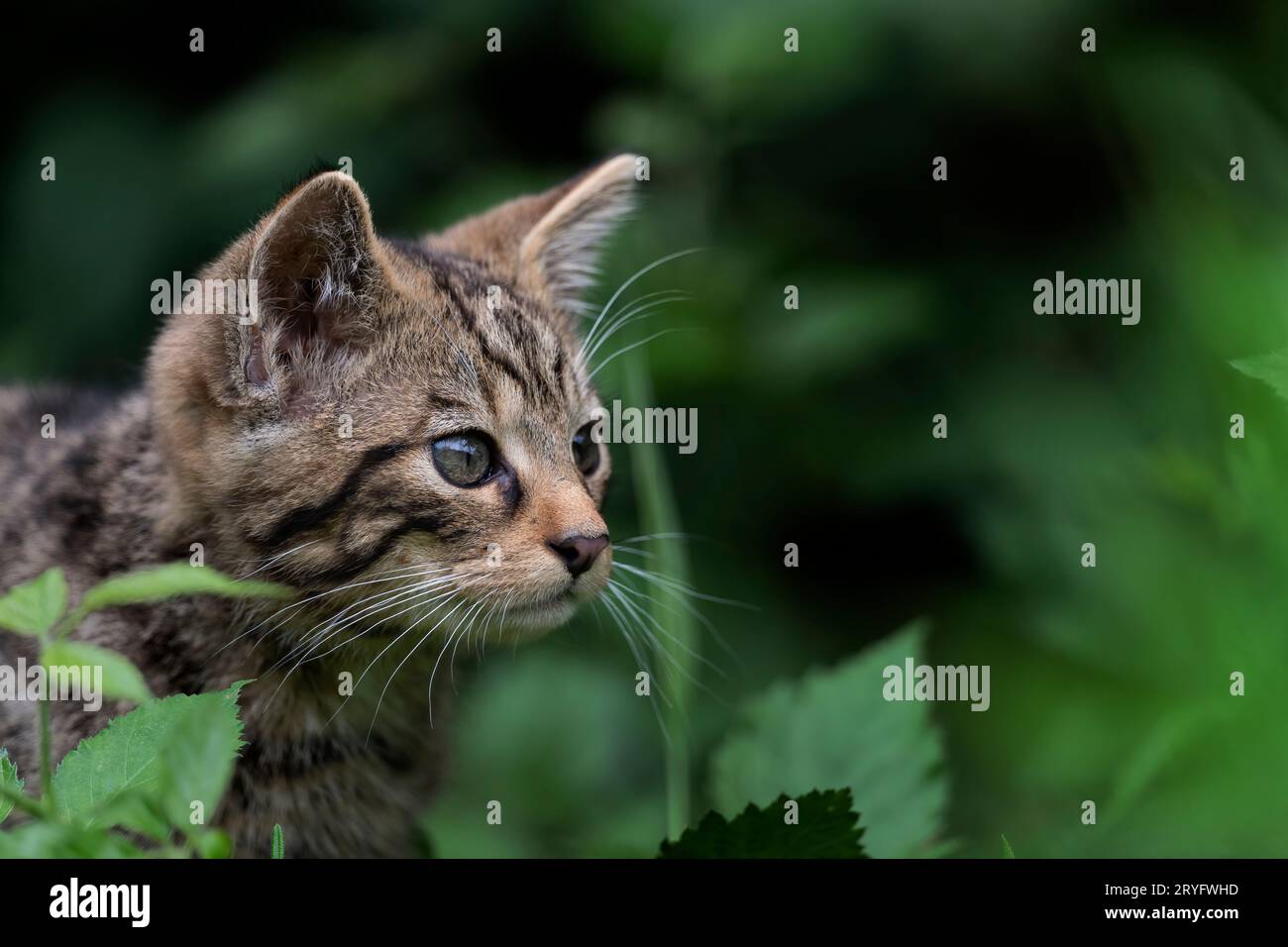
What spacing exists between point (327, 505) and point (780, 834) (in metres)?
1.25

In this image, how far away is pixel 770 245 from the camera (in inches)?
198

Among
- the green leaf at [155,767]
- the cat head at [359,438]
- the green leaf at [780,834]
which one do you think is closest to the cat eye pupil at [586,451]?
the cat head at [359,438]

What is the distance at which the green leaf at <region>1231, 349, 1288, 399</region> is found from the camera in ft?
4.66

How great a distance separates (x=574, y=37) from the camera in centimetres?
522

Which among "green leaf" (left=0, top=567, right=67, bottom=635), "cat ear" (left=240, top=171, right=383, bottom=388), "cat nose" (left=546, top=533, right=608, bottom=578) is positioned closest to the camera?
"green leaf" (left=0, top=567, right=67, bottom=635)

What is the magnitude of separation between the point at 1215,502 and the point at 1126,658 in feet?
1.04

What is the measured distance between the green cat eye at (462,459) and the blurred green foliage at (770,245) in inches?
40.2

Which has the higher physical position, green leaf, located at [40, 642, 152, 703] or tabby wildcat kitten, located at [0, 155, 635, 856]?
tabby wildcat kitten, located at [0, 155, 635, 856]

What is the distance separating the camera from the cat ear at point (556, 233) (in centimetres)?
346

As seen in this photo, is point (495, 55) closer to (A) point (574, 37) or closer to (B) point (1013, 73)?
(A) point (574, 37)

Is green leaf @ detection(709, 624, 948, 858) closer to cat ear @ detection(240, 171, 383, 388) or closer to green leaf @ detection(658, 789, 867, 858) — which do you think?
green leaf @ detection(658, 789, 867, 858)

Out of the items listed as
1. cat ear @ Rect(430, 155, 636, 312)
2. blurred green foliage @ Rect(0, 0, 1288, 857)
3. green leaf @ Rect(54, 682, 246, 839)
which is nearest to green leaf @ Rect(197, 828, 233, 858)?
green leaf @ Rect(54, 682, 246, 839)

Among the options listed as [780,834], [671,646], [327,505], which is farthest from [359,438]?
[780,834]
